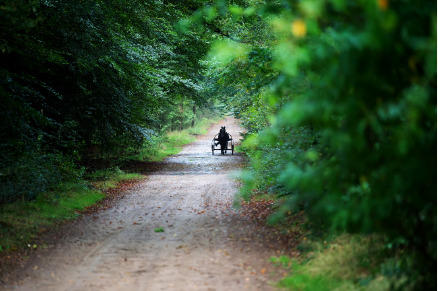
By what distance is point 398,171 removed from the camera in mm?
2787

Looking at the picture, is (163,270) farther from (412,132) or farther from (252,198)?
(252,198)

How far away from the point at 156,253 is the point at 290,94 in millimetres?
3557

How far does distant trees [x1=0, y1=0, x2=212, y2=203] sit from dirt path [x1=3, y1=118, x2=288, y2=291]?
228 cm

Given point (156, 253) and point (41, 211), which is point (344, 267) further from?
point (41, 211)

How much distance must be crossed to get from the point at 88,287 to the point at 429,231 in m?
4.19

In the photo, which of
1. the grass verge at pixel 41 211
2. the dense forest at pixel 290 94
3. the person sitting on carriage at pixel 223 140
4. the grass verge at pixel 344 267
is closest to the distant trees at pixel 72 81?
the dense forest at pixel 290 94

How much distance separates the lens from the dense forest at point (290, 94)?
2586mm

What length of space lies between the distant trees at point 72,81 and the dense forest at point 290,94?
1.9 inches

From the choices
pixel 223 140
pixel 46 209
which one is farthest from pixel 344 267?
pixel 223 140

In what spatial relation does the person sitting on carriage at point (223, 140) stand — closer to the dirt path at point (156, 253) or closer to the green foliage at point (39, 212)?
the green foliage at point (39, 212)

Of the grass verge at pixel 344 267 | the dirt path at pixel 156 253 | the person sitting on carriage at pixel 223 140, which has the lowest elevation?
the dirt path at pixel 156 253

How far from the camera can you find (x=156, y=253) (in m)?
6.74

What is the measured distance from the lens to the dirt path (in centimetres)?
553

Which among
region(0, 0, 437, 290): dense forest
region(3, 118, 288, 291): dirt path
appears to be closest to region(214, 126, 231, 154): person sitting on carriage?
region(0, 0, 437, 290): dense forest
